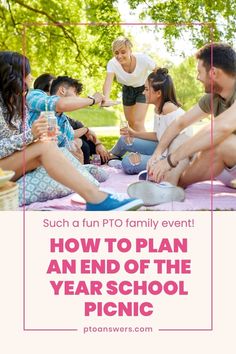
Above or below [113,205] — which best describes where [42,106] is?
above

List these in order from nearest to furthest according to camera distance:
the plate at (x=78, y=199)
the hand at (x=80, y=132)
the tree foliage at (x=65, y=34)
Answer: the plate at (x=78, y=199), the hand at (x=80, y=132), the tree foliage at (x=65, y=34)

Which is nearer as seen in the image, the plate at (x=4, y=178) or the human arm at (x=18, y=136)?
the plate at (x=4, y=178)

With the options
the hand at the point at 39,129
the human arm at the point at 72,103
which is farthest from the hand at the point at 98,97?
the hand at the point at 39,129

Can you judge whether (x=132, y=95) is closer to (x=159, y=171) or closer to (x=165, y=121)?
(x=165, y=121)

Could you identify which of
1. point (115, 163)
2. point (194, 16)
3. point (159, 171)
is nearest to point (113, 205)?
point (159, 171)

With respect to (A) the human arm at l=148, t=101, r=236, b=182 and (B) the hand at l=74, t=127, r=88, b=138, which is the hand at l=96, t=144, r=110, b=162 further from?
(A) the human arm at l=148, t=101, r=236, b=182

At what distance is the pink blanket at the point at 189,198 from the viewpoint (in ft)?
5.69

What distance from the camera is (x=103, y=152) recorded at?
84.5 inches

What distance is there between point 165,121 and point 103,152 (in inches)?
13.1

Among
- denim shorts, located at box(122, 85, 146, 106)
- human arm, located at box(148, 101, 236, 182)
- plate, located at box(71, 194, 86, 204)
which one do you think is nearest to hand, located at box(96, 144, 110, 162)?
denim shorts, located at box(122, 85, 146, 106)

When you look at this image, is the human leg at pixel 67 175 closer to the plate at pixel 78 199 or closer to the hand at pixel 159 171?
the plate at pixel 78 199

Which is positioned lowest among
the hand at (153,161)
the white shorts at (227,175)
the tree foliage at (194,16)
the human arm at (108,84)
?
the white shorts at (227,175)

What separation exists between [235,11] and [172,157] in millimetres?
797

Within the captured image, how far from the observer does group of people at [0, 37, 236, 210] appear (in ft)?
5.88
